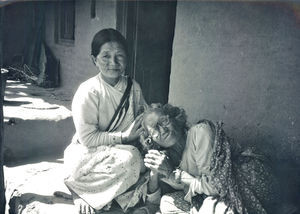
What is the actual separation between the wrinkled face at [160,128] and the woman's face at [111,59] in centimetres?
63

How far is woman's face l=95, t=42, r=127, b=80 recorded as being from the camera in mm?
2943

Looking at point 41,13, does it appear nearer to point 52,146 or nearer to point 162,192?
point 52,146

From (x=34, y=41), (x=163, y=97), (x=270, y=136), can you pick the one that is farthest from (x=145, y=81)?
(x=34, y=41)

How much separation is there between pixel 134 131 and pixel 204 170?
28.7 inches

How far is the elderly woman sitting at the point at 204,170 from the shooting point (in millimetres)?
2309

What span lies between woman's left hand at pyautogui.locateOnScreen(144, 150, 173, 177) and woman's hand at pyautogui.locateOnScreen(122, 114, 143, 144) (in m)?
0.33

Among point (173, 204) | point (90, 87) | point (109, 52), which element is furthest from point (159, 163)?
point (109, 52)

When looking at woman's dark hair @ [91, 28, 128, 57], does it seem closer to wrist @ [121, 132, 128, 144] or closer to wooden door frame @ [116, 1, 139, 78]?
wrist @ [121, 132, 128, 144]

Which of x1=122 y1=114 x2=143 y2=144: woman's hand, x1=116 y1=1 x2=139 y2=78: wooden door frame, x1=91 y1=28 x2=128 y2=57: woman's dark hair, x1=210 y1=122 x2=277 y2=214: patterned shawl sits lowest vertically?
x1=210 y1=122 x2=277 y2=214: patterned shawl

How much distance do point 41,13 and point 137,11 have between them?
496 cm

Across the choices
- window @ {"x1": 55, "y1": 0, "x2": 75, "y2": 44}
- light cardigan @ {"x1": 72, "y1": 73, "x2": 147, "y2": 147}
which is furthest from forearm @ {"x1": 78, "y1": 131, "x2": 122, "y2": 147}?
window @ {"x1": 55, "y1": 0, "x2": 75, "y2": 44}

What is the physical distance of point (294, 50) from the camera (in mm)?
3049

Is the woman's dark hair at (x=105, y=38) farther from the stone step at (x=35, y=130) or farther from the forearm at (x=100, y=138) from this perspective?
the stone step at (x=35, y=130)

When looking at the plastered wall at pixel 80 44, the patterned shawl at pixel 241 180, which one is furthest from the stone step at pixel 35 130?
the patterned shawl at pixel 241 180
